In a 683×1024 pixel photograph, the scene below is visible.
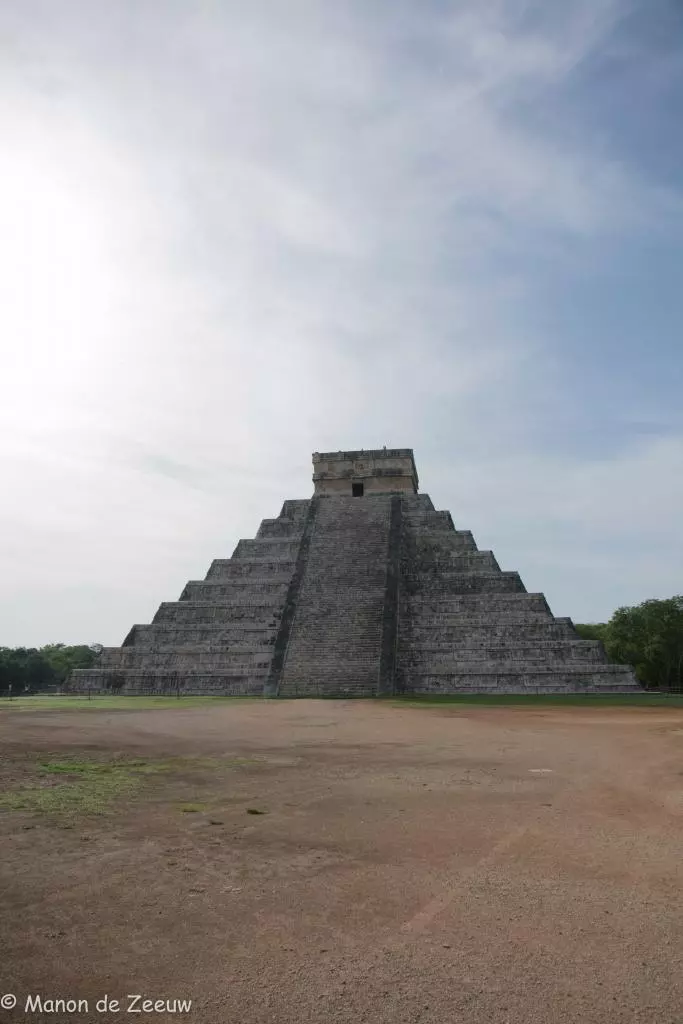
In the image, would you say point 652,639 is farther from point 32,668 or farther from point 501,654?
point 32,668

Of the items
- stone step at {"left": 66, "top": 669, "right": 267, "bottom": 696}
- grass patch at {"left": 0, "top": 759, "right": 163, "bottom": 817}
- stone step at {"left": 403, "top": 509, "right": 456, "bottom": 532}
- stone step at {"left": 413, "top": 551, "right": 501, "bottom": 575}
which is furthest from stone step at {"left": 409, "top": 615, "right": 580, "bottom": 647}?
grass patch at {"left": 0, "top": 759, "right": 163, "bottom": 817}

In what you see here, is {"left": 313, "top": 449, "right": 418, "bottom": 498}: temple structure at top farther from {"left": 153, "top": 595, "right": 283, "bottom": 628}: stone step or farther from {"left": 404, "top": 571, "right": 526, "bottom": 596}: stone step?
{"left": 153, "top": 595, "right": 283, "bottom": 628}: stone step

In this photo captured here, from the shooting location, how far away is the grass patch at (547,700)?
17594 mm

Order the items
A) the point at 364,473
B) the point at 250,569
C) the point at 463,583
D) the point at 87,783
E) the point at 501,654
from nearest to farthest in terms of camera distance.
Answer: the point at 87,783 < the point at 501,654 < the point at 463,583 < the point at 250,569 < the point at 364,473

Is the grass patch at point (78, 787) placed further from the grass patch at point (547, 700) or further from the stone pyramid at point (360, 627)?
the stone pyramid at point (360, 627)

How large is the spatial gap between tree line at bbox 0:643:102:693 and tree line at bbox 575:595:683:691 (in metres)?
32.0

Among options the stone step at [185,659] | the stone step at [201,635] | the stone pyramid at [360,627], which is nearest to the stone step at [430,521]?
the stone pyramid at [360,627]

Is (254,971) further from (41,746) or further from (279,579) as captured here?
(279,579)

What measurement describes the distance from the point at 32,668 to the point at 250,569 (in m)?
32.2

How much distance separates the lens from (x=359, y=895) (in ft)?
13.0

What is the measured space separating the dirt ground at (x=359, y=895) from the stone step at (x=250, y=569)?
1949 centimetres

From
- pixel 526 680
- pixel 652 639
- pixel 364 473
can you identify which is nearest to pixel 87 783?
pixel 526 680

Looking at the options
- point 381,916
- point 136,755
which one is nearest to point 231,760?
point 136,755

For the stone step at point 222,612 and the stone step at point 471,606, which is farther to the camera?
the stone step at point 222,612
